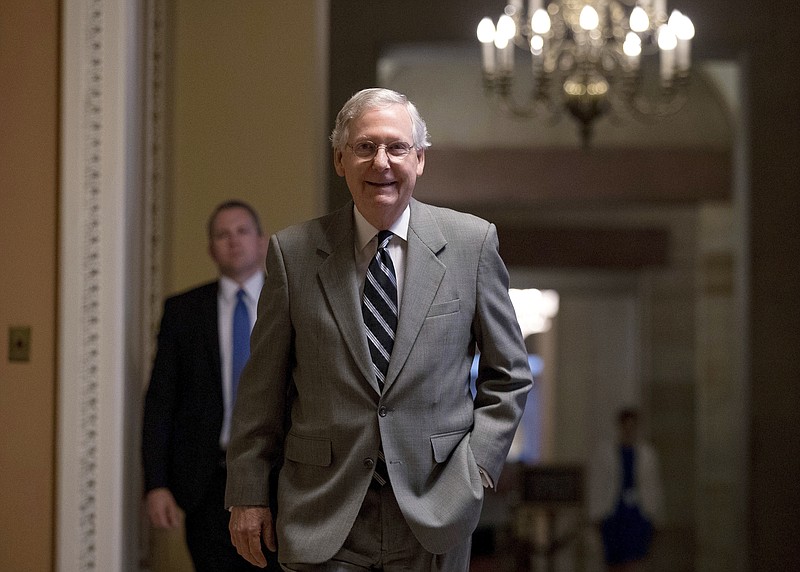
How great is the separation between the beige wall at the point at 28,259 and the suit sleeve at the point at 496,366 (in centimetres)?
166

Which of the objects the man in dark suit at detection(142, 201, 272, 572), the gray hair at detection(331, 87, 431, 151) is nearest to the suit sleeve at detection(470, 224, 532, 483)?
the gray hair at detection(331, 87, 431, 151)

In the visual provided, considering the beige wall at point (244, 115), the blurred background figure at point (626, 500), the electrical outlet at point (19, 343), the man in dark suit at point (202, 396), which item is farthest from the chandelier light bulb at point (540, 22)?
the blurred background figure at point (626, 500)

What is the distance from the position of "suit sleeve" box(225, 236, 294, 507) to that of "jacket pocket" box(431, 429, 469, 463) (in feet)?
1.13

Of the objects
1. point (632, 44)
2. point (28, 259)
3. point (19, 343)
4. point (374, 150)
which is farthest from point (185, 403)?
point (632, 44)

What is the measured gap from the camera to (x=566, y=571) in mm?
11891

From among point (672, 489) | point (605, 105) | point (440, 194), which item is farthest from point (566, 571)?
point (605, 105)

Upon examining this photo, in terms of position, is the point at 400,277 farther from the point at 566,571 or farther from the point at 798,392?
the point at 566,571

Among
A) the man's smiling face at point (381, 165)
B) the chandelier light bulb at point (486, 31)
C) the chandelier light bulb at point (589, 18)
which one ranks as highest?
the chandelier light bulb at point (589, 18)

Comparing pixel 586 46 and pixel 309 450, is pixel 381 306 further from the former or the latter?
pixel 586 46

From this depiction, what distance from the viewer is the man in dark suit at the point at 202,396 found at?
3768mm

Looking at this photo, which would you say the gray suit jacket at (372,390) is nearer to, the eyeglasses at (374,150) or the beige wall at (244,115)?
the eyeglasses at (374,150)

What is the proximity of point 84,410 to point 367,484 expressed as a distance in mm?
1501

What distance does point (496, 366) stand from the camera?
105 inches

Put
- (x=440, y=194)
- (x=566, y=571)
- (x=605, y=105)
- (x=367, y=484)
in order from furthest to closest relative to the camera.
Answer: (x=566, y=571) < (x=440, y=194) < (x=605, y=105) < (x=367, y=484)
